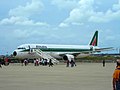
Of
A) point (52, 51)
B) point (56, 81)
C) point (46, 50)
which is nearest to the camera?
point (56, 81)

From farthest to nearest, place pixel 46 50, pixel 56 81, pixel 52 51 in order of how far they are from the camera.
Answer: pixel 52 51, pixel 46 50, pixel 56 81

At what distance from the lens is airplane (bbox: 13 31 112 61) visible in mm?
63594

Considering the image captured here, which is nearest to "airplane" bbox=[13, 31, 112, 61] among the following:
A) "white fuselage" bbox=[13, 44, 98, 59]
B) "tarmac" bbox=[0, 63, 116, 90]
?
"white fuselage" bbox=[13, 44, 98, 59]

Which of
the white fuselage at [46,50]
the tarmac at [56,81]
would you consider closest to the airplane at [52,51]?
the white fuselage at [46,50]

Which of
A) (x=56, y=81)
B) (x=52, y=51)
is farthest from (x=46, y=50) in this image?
(x=56, y=81)

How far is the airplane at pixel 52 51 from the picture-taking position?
63594 mm

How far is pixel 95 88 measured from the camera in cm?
1591

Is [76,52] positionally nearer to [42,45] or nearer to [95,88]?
[42,45]

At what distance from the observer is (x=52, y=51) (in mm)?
67062

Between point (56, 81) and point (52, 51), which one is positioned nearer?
point (56, 81)

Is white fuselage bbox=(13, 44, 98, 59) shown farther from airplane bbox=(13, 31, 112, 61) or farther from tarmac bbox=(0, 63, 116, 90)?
tarmac bbox=(0, 63, 116, 90)

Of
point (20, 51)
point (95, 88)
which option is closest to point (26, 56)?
point (20, 51)

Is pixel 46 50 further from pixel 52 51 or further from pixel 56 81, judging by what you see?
pixel 56 81

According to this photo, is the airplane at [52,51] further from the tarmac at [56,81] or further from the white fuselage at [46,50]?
the tarmac at [56,81]
